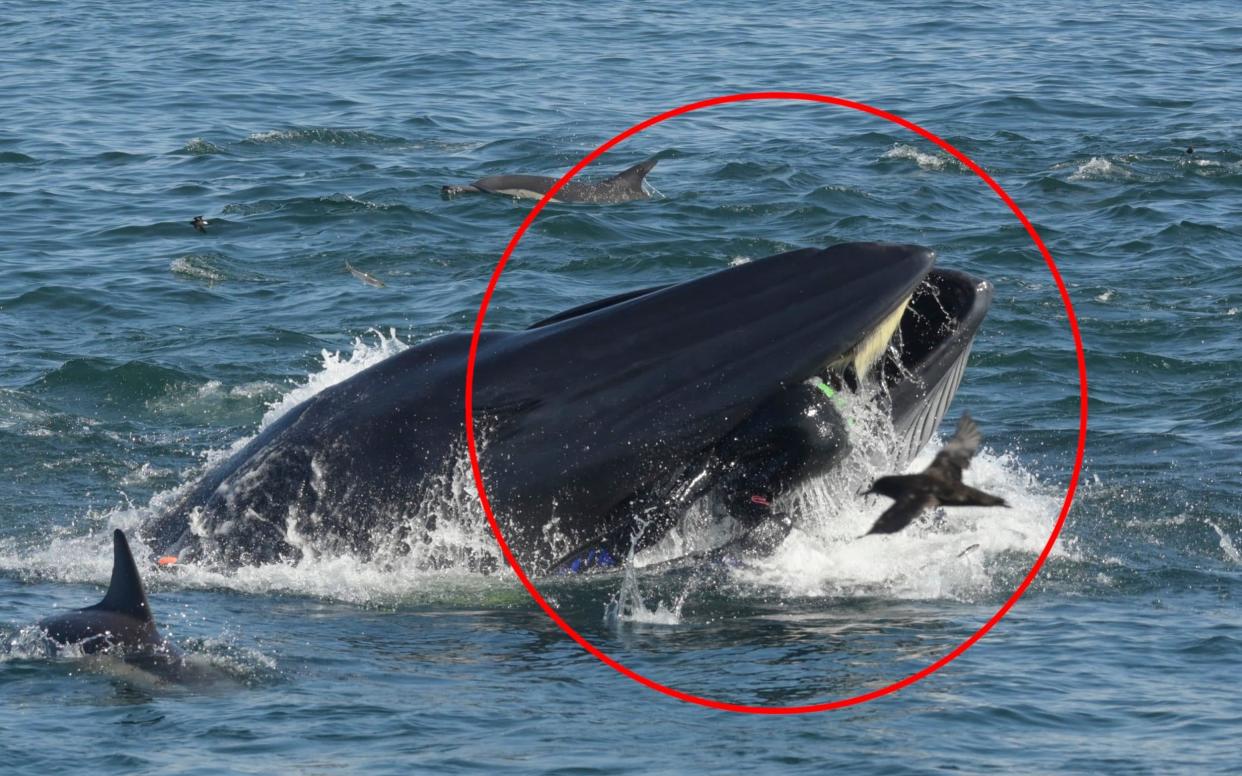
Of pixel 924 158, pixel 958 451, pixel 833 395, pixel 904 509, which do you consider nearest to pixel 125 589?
pixel 833 395

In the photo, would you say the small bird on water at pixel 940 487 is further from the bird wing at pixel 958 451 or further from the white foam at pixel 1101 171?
the white foam at pixel 1101 171

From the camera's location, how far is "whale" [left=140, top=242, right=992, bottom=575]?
1077 cm

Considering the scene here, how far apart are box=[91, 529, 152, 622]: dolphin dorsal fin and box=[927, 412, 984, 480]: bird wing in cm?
471

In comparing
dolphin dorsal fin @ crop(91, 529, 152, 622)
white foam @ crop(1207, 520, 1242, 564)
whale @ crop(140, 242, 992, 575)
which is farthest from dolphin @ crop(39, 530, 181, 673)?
white foam @ crop(1207, 520, 1242, 564)

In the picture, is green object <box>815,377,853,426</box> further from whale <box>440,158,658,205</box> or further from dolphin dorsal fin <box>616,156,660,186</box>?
dolphin dorsal fin <box>616,156,660,186</box>

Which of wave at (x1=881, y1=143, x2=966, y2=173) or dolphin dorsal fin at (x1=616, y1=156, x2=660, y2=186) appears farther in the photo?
wave at (x1=881, y1=143, x2=966, y2=173)

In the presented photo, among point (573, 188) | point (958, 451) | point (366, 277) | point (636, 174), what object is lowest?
point (958, 451)

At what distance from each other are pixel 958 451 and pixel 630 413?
2049 millimetres

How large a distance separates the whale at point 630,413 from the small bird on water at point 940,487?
2.05ft

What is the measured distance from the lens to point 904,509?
33.0 feet

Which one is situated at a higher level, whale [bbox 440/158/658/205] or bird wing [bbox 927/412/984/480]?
whale [bbox 440/158/658/205]

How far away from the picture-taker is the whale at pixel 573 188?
97.2 ft

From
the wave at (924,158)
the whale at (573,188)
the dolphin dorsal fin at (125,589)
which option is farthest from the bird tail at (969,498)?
the wave at (924,158)

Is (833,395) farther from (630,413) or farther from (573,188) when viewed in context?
(573,188)
